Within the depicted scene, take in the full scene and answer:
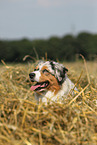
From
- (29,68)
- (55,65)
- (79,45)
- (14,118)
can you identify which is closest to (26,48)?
(79,45)

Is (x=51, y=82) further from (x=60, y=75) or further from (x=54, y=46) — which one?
(x=54, y=46)

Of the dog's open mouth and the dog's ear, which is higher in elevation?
the dog's ear

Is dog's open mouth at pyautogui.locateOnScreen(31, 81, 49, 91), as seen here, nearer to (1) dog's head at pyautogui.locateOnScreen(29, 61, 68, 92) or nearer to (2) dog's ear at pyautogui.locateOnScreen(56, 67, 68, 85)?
(1) dog's head at pyautogui.locateOnScreen(29, 61, 68, 92)

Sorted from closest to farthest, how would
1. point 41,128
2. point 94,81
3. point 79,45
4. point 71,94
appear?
point 41,128, point 71,94, point 94,81, point 79,45

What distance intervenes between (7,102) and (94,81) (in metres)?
2.99

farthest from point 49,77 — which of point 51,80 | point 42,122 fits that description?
point 42,122

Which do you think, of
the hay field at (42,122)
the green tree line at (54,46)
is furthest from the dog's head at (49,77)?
the green tree line at (54,46)

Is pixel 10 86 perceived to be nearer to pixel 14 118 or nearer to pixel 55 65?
pixel 14 118

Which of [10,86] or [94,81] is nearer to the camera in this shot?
[10,86]

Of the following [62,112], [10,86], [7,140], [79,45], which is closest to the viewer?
[7,140]

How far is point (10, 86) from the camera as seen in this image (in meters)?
3.67

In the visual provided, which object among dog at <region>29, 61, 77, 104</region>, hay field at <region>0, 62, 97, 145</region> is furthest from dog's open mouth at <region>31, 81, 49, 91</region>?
hay field at <region>0, 62, 97, 145</region>

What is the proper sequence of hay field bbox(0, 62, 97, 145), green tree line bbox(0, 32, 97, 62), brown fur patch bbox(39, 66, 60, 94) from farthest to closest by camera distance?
green tree line bbox(0, 32, 97, 62), brown fur patch bbox(39, 66, 60, 94), hay field bbox(0, 62, 97, 145)

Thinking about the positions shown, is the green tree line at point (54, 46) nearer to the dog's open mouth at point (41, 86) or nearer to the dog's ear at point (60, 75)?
the dog's ear at point (60, 75)
